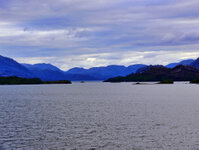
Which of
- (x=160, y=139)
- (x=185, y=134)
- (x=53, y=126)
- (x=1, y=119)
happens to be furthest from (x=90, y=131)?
(x=1, y=119)

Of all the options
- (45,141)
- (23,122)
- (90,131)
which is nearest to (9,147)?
(45,141)

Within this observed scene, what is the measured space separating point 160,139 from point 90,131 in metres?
13.5

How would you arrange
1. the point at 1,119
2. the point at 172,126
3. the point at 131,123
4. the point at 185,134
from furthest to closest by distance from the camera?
the point at 1,119
the point at 131,123
the point at 172,126
the point at 185,134

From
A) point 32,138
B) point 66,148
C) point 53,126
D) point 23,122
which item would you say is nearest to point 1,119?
point 23,122

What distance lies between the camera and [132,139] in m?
49.8

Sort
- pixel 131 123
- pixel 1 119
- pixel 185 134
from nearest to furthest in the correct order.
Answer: pixel 185 134 → pixel 131 123 → pixel 1 119

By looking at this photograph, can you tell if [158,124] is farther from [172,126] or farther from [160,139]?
[160,139]

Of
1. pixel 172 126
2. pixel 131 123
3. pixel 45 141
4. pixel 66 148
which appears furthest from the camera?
pixel 131 123

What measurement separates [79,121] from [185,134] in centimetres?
2487

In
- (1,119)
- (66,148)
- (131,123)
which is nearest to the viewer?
(66,148)

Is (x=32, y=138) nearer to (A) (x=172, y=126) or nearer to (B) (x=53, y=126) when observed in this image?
(B) (x=53, y=126)

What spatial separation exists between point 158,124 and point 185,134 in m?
11.2

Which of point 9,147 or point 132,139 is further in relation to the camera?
point 132,139

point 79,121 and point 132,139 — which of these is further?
point 79,121
